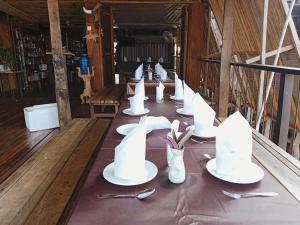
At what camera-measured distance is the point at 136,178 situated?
941 mm

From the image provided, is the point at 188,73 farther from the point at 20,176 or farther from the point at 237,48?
the point at 20,176

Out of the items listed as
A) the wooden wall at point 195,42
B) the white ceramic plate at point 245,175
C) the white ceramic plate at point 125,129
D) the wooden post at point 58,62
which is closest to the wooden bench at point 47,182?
the white ceramic plate at point 125,129

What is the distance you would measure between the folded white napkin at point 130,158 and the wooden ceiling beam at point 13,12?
7155mm

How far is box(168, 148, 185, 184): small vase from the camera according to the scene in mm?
913

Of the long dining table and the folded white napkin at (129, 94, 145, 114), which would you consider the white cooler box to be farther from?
the long dining table

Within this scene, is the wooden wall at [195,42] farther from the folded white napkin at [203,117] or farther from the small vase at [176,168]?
the small vase at [176,168]

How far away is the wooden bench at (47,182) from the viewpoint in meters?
1.30

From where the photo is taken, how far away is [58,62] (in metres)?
3.36

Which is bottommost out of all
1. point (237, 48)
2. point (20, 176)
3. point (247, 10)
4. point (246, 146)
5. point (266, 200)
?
point (20, 176)

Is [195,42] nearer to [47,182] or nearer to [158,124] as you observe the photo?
[158,124]

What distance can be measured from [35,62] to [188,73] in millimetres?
6391

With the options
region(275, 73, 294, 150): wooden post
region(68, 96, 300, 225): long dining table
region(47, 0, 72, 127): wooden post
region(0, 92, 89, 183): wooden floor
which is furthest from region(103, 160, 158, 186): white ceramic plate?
region(47, 0, 72, 127): wooden post

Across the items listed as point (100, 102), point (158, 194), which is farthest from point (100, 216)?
point (100, 102)

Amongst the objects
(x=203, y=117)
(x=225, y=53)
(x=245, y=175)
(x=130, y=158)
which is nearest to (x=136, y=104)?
(x=203, y=117)
